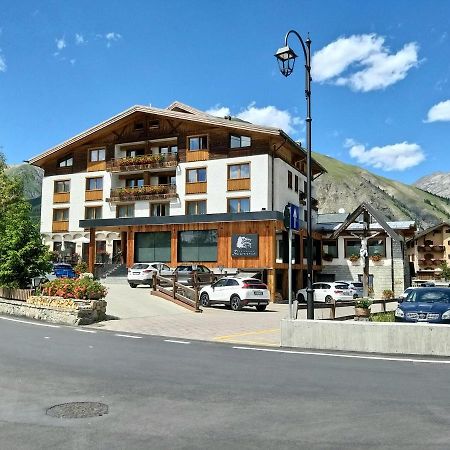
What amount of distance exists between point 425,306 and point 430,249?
73900mm

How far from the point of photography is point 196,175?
140ft

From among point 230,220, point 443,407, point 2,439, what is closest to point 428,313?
point 443,407

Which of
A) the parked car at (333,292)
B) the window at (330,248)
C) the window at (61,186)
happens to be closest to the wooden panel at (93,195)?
the window at (61,186)

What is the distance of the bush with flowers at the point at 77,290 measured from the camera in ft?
61.1

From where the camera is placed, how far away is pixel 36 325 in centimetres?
1689

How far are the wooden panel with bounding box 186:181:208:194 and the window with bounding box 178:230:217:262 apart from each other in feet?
13.3

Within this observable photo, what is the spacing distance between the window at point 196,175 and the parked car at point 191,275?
10.5 m

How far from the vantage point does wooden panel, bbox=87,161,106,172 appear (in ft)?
155

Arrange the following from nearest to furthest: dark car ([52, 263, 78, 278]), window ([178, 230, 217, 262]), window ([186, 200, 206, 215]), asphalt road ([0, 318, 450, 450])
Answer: asphalt road ([0, 318, 450, 450]), window ([178, 230, 217, 262]), dark car ([52, 263, 78, 278]), window ([186, 200, 206, 215])

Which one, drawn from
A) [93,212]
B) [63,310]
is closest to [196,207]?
[93,212]

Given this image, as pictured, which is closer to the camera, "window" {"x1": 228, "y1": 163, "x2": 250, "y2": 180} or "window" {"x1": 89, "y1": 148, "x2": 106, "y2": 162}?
"window" {"x1": 228, "y1": 163, "x2": 250, "y2": 180}

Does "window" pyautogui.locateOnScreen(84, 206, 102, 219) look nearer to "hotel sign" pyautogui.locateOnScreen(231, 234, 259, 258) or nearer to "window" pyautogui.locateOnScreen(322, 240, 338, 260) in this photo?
"hotel sign" pyautogui.locateOnScreen(231, 234, 259, 258)

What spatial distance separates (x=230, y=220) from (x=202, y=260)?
388 cm

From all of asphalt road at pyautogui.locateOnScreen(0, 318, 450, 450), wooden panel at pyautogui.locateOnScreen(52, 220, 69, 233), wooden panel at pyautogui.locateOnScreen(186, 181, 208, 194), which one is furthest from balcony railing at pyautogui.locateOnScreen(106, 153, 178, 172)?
asphalt road at pyautogui.locateOnScreen(0, 318, 450, 450)
